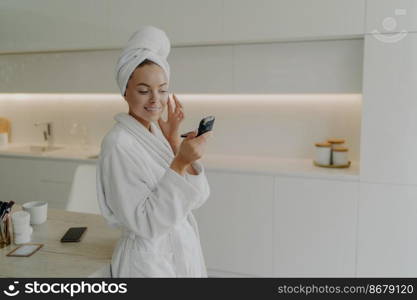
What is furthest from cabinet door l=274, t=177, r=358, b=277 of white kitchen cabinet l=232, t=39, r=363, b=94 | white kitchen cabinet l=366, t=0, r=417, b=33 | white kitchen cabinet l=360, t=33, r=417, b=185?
white kitchen cabinet l=366, t=0, r=417, b=33

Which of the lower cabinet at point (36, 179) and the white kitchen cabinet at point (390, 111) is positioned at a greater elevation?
the white kitchen cabinet at point (390, 111)

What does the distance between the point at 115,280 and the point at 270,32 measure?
2108 millimetres

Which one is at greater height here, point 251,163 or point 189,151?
point 189,151

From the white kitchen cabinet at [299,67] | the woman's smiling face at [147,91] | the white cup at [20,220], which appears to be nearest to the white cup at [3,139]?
the white kitchen cabinet at [299,67]

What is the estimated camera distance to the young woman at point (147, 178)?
126 cm

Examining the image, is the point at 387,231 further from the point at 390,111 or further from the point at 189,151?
the point at 189,151

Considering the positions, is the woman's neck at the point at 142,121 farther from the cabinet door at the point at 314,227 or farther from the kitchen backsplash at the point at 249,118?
the kitchen backsplash at the point at 249,118

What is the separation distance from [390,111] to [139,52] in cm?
193

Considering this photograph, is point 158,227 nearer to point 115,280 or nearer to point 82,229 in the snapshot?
point 115,280

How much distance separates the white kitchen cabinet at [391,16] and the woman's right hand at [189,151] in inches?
74.6

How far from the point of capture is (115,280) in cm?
138

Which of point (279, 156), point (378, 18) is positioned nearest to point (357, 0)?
point (378, 18)

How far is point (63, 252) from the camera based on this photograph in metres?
1.54

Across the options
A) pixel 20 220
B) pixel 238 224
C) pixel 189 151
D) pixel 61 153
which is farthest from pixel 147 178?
pixel 61 153
